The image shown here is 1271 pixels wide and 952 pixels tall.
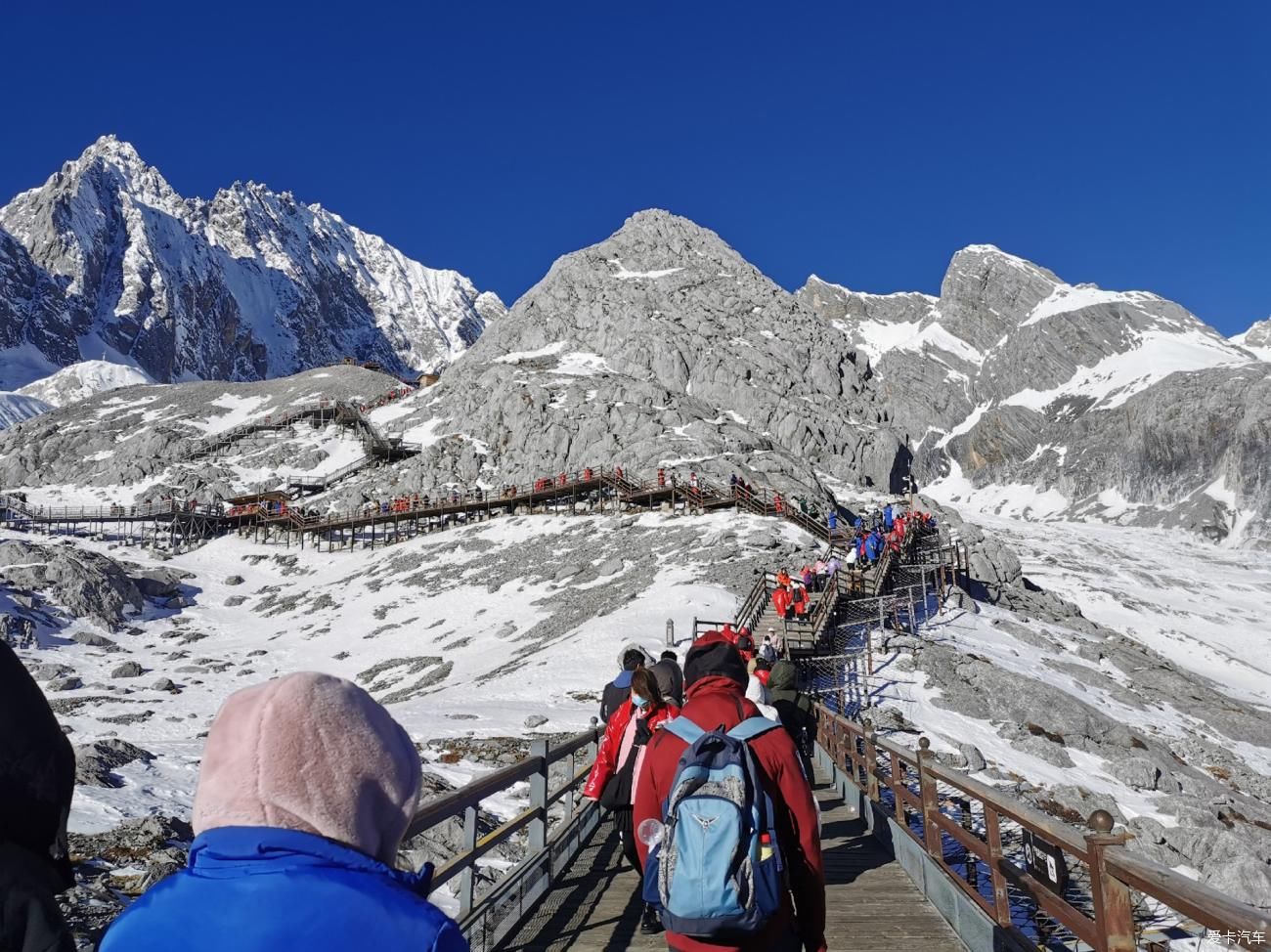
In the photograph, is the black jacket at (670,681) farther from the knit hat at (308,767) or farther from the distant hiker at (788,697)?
the knit hat at (308,767)

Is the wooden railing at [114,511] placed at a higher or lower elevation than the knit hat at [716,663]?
lower

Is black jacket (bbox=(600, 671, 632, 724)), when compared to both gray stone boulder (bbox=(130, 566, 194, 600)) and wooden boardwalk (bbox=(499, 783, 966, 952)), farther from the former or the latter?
gray stone boulder (bbox=(130, 566, 194, 600))

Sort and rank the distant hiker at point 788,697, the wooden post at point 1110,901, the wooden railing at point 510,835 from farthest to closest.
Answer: the distant hiker at point 788,697 → the wooden railing at point 510,835 → the wooden post at point 1110,901

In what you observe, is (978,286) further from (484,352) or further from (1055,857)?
(1055,857)

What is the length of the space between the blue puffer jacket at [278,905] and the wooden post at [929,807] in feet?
21.0

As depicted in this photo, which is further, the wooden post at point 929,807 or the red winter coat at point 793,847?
the wooden post at point 929,807

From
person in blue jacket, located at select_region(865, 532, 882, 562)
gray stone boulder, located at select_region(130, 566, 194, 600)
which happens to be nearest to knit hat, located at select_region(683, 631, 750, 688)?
person in blue jacket, located at select_region(865, 532, 882, 562)

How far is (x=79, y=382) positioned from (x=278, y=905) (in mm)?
202823

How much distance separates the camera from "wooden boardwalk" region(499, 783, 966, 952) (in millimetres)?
6105

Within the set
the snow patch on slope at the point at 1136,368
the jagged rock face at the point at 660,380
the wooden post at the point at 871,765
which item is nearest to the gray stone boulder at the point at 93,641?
the jagged rock face at the point at 660,380

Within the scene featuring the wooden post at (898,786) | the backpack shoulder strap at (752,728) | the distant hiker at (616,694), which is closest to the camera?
the backpack shoulder strap at (752,728)

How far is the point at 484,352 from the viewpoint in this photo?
314 ft

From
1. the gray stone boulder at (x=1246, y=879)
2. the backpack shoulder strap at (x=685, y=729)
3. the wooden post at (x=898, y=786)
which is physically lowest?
the gray stone boulder at (x=1246, y=879)

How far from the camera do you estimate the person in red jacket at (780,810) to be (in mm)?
3395
